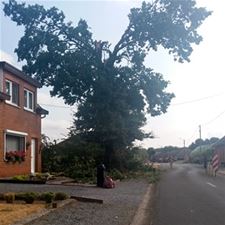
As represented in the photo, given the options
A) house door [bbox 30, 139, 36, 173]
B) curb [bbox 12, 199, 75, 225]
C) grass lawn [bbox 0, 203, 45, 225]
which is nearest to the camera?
curb [bbox 12, 199, 75, 225]

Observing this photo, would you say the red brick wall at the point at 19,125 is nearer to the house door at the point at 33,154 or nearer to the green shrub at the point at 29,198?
the house door at the point at 33,154

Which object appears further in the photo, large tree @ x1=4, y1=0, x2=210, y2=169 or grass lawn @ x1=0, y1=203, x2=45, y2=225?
large tree @ x1=4, y1=0, x2=210, y2=169

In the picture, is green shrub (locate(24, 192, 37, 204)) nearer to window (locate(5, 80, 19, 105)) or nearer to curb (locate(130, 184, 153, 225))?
curb (locate(130, 184, 153, 225))

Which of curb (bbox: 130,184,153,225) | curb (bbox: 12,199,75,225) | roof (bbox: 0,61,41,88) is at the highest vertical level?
roof (bbox: 0,61,41,88)

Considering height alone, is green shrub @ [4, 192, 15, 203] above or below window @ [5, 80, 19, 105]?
below

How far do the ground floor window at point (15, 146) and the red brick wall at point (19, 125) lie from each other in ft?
0.86

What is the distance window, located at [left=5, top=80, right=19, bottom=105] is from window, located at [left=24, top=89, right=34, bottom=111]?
5.18 ft

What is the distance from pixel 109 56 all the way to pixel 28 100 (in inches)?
452

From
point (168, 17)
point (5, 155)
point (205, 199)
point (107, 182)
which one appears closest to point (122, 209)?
point (205, 199)

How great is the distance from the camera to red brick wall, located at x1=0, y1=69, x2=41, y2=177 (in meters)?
26.9

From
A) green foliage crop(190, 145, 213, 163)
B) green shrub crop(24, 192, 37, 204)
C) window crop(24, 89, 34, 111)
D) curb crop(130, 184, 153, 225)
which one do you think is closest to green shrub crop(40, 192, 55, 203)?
green shrub crop(24, 192, 37, 204)

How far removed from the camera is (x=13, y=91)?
29.2 metres

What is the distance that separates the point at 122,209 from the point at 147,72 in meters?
26.7

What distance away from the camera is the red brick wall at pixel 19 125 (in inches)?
1059
